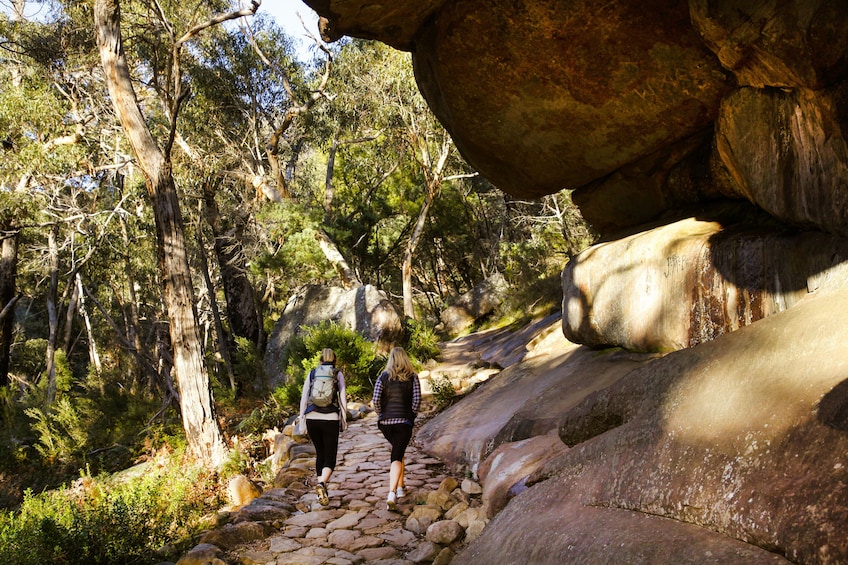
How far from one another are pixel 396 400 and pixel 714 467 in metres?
3.58

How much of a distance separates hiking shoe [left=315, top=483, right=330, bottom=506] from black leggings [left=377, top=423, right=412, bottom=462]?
77 cm

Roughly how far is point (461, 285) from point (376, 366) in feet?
84.9

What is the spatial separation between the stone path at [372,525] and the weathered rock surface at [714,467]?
619mm

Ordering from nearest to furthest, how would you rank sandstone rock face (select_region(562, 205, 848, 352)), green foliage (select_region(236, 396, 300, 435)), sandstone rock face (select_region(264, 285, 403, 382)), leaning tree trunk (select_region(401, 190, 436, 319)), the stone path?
1. the stone path
2. sandstone rock face (select_region(562, 205, 848, 352))
3. green foliage (select_region(236, 396, 300, 435))
4. sandstone rock face (select_region(264, 285, 403, 382))
5. leaning tree trunk (select_region(401, 190, 436, 319))

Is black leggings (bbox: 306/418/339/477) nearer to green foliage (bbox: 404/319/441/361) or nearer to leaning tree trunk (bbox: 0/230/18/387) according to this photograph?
green foliage (bbox: 404/319/441/361)

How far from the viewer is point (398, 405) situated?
235 inches

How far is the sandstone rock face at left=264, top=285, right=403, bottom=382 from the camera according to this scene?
14.9 meters

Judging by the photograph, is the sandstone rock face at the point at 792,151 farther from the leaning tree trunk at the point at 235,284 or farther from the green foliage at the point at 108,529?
the leaning tree trunk at the point at 235,284

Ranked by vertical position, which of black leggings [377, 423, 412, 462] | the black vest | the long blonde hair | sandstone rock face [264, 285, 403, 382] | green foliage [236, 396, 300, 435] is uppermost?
sandstone rock face [264, 285, 403, 382]

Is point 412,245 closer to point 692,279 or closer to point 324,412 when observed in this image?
point 324,412

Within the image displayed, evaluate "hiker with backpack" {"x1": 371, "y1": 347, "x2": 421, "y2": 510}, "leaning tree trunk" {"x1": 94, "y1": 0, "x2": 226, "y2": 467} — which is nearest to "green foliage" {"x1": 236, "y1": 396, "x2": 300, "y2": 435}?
"leaning tree trunk" {"x1": 94, "y1": 0, "x2": 226, "y2": 467}

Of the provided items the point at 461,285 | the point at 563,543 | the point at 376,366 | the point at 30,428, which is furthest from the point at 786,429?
the point at 461,285

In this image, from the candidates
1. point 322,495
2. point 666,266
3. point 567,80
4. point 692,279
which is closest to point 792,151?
point 692,279

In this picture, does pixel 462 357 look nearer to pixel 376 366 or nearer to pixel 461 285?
pixel 376 366
